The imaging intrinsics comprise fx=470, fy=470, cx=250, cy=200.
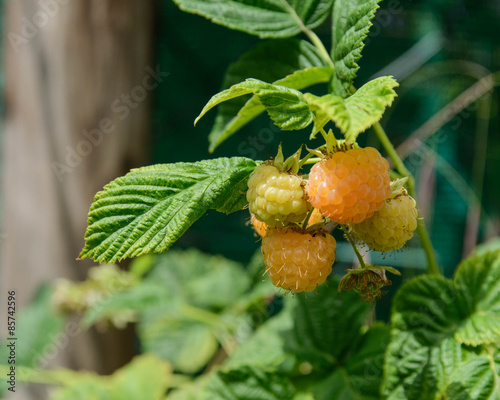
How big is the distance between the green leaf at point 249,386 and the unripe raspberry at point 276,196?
41cm

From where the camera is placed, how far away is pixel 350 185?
0.45m

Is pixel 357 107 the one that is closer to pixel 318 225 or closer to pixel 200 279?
pixel 318 225

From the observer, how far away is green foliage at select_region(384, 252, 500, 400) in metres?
0.61

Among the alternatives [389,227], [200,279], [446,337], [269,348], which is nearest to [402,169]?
[389,227]

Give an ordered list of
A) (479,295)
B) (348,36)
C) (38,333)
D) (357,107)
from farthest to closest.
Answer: (38,333) → (479,295) → (348,36) → (357,107)

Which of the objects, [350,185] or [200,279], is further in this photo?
[200,279]

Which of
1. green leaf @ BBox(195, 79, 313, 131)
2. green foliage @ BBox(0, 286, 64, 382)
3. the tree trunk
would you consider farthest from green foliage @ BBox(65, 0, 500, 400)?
the tree trunk

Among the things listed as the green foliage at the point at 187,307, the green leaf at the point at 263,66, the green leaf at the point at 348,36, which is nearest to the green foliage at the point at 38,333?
the green foliage at the point at 187,307

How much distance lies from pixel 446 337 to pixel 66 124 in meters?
1.30

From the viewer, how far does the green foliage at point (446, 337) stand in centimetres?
61

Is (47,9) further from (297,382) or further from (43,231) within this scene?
(297,382)

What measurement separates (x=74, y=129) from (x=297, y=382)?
42.5 inches

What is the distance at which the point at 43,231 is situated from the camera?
5.19ft

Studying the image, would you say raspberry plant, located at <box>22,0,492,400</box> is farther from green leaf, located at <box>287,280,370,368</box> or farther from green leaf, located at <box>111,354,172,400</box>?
green leaf, located at <box>111,354,172,400</box>
